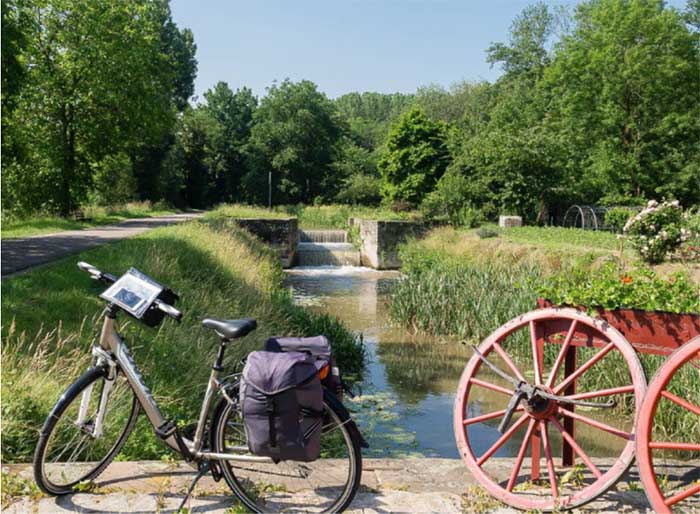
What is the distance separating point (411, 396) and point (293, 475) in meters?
5.82

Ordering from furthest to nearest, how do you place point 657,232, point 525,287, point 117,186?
point 117,186 < point 657,232 < point 525,287

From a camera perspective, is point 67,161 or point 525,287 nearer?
point 525,287

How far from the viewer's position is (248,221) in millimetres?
26266

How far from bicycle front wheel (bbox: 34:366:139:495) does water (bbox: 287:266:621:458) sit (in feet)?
11.1

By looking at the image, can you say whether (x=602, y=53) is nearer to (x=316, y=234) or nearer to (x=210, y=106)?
(x=316, y=234)

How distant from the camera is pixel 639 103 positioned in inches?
1276

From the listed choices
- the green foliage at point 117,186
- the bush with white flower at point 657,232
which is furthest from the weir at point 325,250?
the bush with white flower at point 657,232

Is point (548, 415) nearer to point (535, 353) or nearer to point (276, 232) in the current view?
point (535, 353)

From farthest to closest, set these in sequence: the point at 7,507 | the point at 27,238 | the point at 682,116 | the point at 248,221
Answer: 1. the point at 682,116
2. the point at 248,221
3. the point at 27,238
4. the point at 7,507

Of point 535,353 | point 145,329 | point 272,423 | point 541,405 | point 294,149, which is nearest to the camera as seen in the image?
point 272,423

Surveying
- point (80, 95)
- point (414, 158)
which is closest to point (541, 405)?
point (80, 95)

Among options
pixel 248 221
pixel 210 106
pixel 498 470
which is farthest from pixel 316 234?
pixel 210 106

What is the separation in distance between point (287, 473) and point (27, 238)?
13.3 m

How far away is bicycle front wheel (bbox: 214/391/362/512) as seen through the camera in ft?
10.5
